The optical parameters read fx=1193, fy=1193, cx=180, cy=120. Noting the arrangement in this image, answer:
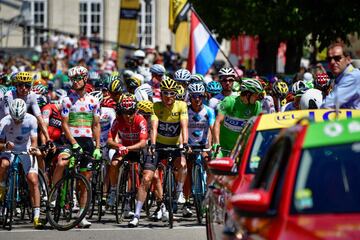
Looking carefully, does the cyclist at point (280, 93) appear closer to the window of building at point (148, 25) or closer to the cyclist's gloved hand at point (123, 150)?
the cyclist's gloved hand at point (123, 150)

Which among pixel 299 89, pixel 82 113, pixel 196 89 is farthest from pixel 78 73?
pixel 299 89

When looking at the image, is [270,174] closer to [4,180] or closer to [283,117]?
[283,117]

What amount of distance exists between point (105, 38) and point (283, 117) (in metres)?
56.2

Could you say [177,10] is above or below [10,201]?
above

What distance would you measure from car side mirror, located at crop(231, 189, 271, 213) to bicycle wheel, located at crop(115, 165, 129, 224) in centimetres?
844

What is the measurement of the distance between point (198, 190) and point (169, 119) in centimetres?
105

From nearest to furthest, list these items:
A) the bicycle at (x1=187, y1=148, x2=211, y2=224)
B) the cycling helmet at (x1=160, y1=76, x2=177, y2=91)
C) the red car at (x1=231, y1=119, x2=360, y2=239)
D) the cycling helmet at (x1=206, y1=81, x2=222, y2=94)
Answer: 1. the red car at (x1=231, y1=119, x2=360, y2=239)
2. the bicycle at (x1=187, y1=148, x2=211, y2=224)
3. the cycling helmet at (x1=160, y1=76, x2=177, y2=91)
4. the cycling helmet at (x1=206, y1=81, x2=222, y2=94)

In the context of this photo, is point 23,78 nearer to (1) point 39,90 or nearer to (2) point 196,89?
(2) point 196,89

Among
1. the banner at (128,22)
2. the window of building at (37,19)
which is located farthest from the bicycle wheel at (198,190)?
the window of building at (37,19)

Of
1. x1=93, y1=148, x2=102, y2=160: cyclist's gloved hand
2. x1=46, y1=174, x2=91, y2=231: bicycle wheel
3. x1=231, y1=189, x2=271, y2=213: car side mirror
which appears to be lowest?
x1=46, y1=174, x2=91, y2=231: bicycle wheel

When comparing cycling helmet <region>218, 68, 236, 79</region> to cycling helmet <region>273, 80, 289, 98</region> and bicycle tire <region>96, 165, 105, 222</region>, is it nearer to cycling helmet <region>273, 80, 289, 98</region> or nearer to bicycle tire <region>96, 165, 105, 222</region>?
cycling helmet <region>273, 80, 289, 98</region>

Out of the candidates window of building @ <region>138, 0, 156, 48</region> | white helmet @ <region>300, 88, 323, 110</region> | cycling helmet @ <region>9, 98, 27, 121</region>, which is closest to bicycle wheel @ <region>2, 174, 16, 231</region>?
cycling helmet @ <region>9, 98, 27, 121</region>

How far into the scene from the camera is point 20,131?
50.4ft

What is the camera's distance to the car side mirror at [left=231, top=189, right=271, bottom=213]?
24.2 ft
